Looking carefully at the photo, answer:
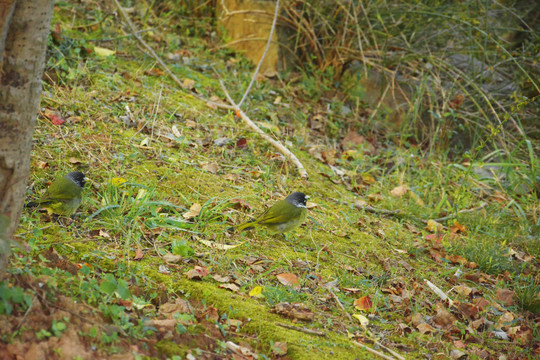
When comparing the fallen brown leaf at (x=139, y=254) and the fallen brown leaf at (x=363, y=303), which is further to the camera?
the fallen brown leaf at (x=363, y=303)

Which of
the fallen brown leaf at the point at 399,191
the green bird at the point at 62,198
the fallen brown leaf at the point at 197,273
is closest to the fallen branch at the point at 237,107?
the fallen brown leaf at the point at 399,191

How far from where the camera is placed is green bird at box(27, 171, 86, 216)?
11.4ft

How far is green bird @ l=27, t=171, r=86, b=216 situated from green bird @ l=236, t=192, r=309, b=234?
1.24 m

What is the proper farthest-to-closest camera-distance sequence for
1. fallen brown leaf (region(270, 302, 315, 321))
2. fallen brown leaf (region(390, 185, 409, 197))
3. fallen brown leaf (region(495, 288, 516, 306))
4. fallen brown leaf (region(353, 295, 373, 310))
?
1. fallen brown leaf (region(390, 185, 409, 197))
2. fallen brown leaf (region(495, 288, 516, 306))
3. fallen brown leaf (region(353, 295, 373, 310))
4. fallen brown leaf (region(270, 302, 315, 321))

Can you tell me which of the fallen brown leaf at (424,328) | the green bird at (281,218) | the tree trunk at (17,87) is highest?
the tree trunk at (17,87)

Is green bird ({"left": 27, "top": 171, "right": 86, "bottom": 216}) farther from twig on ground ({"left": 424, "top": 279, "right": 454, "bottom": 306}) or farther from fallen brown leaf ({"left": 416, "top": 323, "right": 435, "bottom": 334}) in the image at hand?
twig on ground ({"left": 424, "top": 279, "right": 454, "bottom": 306})

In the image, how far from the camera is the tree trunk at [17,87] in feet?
7.47

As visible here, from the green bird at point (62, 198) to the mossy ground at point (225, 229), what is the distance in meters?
0.10

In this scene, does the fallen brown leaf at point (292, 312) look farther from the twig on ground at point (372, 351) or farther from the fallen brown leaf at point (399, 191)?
the fallen brown leaf at point (399, 191)

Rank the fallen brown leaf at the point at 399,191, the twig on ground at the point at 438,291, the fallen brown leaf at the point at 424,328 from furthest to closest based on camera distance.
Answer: the fallen brown leaf at the point at 399,191 → the twig on ground at the point at 438,291 → the fallen brown leaf at the point at 424,328

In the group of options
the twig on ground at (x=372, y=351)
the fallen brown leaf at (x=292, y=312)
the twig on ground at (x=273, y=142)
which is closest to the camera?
the twig on ground at (x=372, y=351)

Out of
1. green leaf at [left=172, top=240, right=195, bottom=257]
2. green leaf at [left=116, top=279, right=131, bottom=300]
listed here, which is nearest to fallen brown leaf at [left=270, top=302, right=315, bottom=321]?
green leaf at [left=172, top=240, right=195, bottom=257]

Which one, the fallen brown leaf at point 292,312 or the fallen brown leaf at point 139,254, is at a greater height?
the fallen brown leaf at point 139,254

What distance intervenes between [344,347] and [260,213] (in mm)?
1701
